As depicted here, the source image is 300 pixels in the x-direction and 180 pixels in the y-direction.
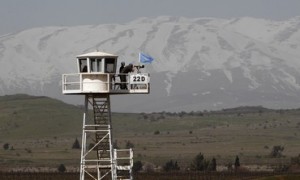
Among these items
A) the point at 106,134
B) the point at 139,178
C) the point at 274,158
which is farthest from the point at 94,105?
the point at 274,158

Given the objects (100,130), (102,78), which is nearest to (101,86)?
(102,78)

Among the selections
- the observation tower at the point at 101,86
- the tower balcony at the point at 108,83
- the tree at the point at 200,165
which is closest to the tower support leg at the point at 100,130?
the observation tower at the point at 101,86

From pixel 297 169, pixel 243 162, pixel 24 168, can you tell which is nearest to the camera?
pixel 297 169

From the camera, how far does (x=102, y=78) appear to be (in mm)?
45969

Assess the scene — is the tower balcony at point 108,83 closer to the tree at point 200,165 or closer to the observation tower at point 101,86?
the observation tower at point 101,86

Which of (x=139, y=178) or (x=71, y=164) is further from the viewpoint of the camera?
(x=71, y=164)

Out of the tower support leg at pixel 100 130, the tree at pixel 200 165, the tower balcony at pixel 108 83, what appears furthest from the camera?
the tree at pixel 200 165

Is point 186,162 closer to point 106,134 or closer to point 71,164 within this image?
point 71,164

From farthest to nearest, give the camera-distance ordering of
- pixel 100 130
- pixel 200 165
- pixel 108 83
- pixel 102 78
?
pixel 200 165, pixel 100 130, pixel 102 78, pixel 108 83

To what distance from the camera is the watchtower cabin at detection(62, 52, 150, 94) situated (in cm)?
4562

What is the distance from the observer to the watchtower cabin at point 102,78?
45.6 meters

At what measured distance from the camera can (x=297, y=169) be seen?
146 m

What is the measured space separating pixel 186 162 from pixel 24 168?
1238 inches

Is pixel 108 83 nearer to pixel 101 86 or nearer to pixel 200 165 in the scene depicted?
pixel 101 86
